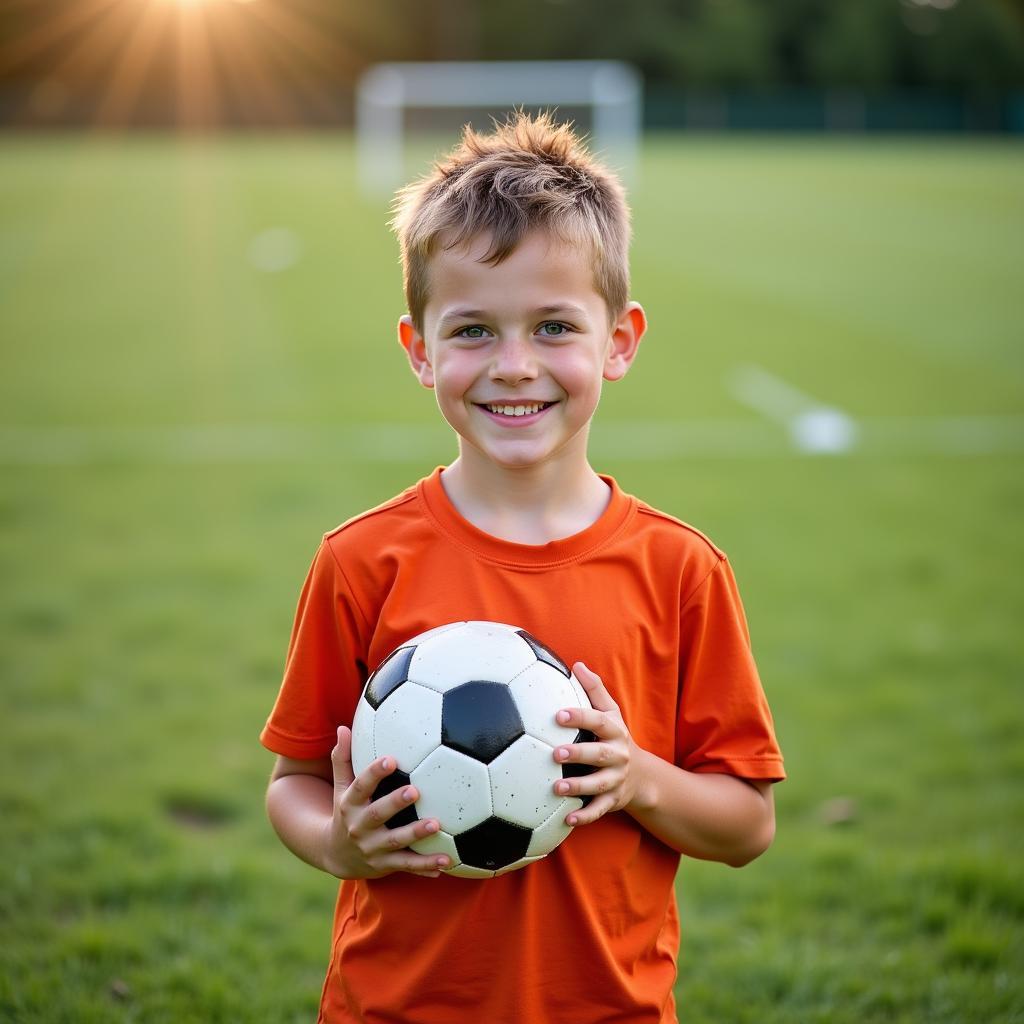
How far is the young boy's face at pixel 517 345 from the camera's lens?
81.7 inches

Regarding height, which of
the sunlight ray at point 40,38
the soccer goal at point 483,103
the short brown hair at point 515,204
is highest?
the sunlight ray at point 40,38

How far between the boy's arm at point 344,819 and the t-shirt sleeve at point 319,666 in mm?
73

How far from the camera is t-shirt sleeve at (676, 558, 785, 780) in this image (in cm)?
212

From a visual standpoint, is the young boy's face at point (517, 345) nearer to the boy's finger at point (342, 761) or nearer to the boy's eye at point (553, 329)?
the boy's eye at point (553, 329)

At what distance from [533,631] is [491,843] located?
1.17 ft

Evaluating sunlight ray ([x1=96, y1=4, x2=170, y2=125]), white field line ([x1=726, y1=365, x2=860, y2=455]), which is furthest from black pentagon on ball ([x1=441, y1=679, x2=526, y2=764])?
sunlight ray ([x1=96, y1=4, x2=170, y2=125])

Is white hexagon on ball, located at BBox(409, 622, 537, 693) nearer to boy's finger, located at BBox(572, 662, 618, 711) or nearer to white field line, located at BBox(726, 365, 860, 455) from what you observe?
boy's finger, located at BBox(572, 662, 618, 711)

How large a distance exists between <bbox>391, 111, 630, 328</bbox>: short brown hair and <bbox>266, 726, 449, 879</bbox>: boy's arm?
0.82m

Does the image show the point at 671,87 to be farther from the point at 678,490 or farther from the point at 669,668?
the point at 669,668

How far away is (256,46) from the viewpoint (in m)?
63.0

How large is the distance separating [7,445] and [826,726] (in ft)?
22.0

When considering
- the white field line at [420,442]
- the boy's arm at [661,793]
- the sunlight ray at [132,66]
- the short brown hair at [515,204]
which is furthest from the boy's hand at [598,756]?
the sunlight ray at [132,66]

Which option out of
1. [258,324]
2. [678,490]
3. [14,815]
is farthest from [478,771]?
[258,324]

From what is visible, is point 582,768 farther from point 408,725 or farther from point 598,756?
point 408,725
